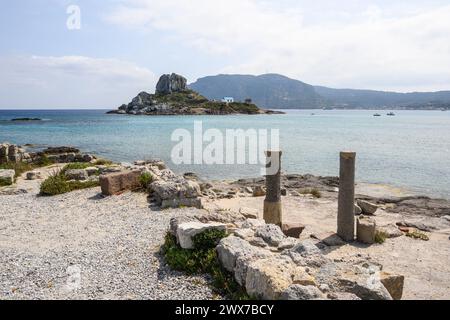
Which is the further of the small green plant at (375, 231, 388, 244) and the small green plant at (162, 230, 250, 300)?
the small green plant at (375, 231, 388, 244)

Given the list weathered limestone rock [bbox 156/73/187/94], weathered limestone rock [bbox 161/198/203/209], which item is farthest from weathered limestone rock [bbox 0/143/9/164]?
weathered limestone rock [bbox 156/73/187/94]

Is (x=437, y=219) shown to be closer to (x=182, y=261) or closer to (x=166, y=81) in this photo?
(x=182, y=261)

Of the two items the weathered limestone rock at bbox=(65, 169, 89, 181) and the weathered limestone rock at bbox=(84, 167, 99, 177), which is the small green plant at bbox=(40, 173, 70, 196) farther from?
the weathered limestone rock at bbox=(84, 167, 99, 177)

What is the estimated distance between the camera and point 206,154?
4456 centimetres

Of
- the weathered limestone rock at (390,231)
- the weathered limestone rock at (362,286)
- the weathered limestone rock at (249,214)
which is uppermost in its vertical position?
the weathered limestone rock at (362,286)

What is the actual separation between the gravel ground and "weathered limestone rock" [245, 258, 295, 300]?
0.97 metres

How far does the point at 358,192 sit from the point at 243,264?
20.0m

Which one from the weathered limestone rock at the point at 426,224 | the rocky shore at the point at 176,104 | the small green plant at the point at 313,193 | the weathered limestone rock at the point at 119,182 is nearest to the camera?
the weathered limestone rock at the point at 119,182

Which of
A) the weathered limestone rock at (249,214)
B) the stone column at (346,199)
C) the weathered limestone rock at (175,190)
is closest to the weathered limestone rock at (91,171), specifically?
the weathered limestone rock at (175,190)

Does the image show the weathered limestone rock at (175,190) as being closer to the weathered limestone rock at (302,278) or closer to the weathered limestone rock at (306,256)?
the weathered limestone rock at (306,256)

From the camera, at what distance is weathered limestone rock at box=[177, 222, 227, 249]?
9.29 metres

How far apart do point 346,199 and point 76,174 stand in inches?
499

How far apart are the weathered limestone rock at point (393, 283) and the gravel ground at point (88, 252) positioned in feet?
12.4

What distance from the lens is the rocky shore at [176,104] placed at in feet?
486
